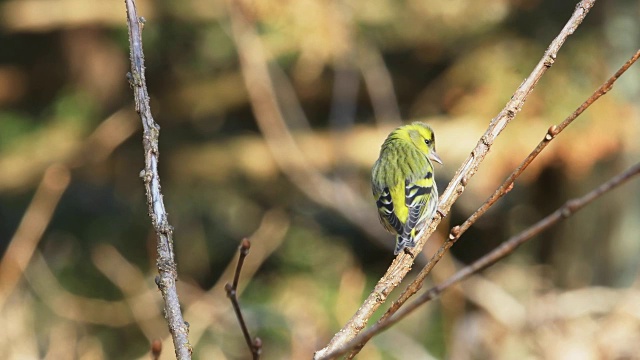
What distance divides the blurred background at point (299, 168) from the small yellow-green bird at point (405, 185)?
2.13 metres

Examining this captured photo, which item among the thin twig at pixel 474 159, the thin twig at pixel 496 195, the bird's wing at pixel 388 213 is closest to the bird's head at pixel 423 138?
the bird's wing at pixel 388 213

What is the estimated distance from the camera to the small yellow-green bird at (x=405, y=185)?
379 centimetres

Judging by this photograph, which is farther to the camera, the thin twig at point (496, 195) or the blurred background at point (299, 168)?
the blurred background at point (299, 168)

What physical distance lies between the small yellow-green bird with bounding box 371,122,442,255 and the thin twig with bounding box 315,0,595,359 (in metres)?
1.31

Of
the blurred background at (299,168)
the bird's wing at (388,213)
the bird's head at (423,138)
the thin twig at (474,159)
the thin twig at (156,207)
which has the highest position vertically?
the blurred background at (299,168)

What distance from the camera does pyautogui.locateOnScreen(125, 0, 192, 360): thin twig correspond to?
5.48 ft

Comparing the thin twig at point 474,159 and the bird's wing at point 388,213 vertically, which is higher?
the bird's wing at point 388,213

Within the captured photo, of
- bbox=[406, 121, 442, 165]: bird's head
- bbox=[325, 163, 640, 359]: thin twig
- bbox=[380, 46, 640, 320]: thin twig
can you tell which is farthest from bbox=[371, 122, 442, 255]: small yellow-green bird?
bbox=[325, 163, 640, 359]: thin twig

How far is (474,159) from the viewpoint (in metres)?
2.15

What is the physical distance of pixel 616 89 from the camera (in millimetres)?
8164

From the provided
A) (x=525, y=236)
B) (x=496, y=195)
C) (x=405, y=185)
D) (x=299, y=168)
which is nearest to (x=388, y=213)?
(x=405, y=185)

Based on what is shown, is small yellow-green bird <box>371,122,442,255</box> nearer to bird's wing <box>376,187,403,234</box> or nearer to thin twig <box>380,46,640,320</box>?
bird's wing <box>376,187,403,234</box>

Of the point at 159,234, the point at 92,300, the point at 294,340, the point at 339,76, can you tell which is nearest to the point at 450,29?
the point at 339,76

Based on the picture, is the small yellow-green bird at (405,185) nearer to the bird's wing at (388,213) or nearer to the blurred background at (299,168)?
the bird's wing at (388,213)
